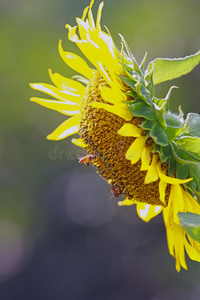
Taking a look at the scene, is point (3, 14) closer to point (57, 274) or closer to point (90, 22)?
Result: point (57, 274)

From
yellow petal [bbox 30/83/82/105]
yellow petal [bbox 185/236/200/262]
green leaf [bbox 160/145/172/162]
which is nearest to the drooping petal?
green leaf [bbox 160/145/172/162]

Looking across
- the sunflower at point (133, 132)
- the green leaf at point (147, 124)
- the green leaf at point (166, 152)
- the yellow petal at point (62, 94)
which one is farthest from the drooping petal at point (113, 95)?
the yellow petal at point (62, 94)

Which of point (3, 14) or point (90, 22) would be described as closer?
point (90, 22)

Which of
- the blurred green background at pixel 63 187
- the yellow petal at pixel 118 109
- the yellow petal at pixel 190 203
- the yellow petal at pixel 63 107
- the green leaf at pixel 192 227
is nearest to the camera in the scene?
the green leaf at pixel 192 227

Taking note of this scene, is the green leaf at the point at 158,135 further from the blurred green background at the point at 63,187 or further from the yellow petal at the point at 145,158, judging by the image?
the blurred green background at the point at 63,187

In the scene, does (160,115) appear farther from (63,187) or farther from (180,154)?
(63,187)

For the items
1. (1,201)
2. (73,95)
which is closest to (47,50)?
(1,201)
